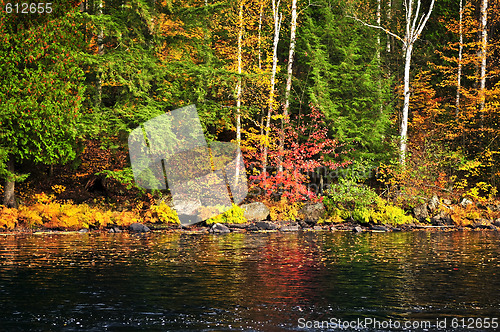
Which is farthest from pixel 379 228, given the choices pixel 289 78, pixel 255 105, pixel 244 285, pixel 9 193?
pixel 9 193

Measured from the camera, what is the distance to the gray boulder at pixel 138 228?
928 inches

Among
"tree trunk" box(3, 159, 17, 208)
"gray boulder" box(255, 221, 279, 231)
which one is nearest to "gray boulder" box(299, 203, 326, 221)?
"gray boulder" box(255, 221, 279, 231)

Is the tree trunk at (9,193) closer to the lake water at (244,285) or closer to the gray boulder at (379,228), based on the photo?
the lake water at (244,285)

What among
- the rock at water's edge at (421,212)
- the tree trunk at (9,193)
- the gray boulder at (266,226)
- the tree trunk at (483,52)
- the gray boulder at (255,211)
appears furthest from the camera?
the tree trunk at (483,52)

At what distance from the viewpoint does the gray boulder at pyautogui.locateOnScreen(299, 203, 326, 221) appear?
2664 centimetres

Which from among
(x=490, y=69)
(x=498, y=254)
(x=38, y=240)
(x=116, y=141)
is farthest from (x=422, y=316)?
(x=490, y=69)

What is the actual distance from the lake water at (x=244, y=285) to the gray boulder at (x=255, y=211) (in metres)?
7.12

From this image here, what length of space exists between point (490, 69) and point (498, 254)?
18294 mm

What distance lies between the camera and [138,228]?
2362 centimetres

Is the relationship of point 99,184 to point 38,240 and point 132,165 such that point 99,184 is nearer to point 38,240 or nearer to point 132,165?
point 132,165

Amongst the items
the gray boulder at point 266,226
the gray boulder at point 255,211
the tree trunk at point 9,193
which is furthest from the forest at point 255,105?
the gray boulder at point 266,226

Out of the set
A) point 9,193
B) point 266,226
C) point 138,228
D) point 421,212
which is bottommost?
point 138,228

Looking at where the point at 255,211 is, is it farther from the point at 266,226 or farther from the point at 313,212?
the point at 313,212

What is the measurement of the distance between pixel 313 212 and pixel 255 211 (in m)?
2.90
